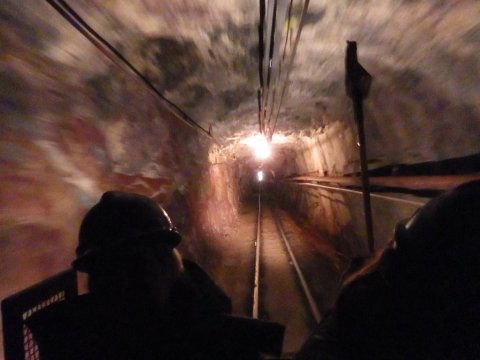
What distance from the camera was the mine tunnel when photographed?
2072 millimetres

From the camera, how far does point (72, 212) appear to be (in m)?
2.38

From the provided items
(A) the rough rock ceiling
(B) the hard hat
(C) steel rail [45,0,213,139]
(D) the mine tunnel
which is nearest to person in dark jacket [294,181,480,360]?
(D) the mine tunnel

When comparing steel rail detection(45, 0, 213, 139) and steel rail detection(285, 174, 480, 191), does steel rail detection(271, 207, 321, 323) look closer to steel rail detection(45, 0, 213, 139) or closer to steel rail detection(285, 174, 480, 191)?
steel rail detection(285, 174, 480, 191)

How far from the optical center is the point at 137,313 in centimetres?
112

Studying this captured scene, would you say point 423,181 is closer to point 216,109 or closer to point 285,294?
point 285,294

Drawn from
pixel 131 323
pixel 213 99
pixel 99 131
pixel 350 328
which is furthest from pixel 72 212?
pixel 213 99

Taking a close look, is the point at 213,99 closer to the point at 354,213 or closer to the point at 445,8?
the point at 354,213

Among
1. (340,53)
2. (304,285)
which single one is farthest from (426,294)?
(304,285)

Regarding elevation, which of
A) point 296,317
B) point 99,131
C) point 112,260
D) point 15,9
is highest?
point 15,9

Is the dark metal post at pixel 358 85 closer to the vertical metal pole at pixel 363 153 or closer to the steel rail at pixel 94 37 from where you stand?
the vertical metal pole at pixel 363 153

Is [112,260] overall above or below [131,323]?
above

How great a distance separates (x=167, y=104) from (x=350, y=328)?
14.4 ft

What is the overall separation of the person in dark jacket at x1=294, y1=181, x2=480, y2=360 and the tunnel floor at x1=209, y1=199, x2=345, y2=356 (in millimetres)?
2584

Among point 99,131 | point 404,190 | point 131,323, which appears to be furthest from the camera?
point 404,190
